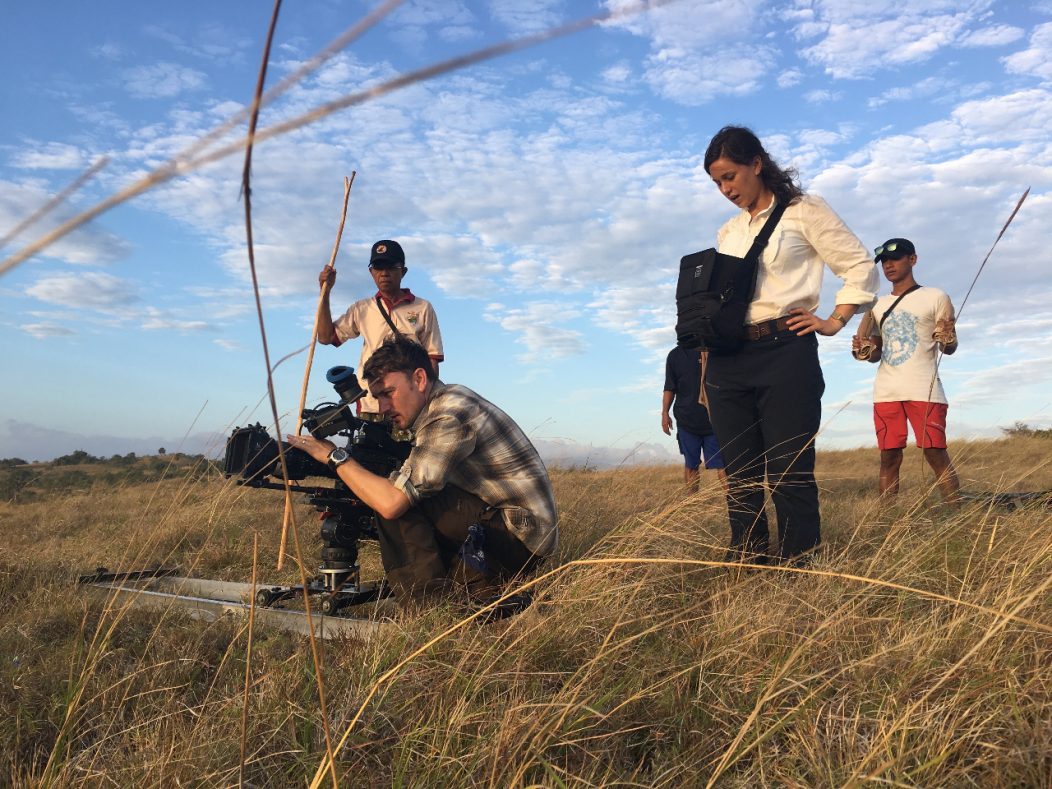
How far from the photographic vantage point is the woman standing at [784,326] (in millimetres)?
3053

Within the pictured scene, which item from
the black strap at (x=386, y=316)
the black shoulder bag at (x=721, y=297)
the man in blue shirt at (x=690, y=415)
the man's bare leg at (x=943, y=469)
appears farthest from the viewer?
the man in blue shirt at (x=690, y=415)

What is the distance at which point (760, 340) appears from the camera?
10.3 feet

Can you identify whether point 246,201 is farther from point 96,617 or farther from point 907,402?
point 907,402

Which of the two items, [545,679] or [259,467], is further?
[259,467]

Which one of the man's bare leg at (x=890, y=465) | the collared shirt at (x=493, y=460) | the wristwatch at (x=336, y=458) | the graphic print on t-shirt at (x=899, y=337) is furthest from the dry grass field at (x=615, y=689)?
the graphic print on t-shirt at (x=899, y=337)

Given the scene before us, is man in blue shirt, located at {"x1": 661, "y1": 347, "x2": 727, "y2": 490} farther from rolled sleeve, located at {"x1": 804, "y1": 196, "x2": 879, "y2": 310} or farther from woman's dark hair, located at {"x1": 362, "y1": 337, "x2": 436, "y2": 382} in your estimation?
woman's dark hair, located at {"x1": 362, "y1": 337, "x2": 436, "y2": 382}

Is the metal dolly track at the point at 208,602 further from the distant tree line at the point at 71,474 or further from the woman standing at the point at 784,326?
the distant tree line at the point at 71,474

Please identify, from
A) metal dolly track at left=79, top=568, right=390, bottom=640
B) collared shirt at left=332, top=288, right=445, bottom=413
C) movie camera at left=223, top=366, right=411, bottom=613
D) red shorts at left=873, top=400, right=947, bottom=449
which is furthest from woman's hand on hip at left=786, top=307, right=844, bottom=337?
collared shirt at left=332, top=288, right=445, bottom=413

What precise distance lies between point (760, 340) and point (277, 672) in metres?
2.24

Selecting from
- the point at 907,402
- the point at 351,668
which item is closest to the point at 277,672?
the point at 351,668

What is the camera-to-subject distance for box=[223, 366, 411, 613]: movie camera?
9.70 feet

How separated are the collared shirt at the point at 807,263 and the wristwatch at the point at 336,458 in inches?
70.3

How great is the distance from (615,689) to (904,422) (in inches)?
149

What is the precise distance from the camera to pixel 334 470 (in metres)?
2.98
